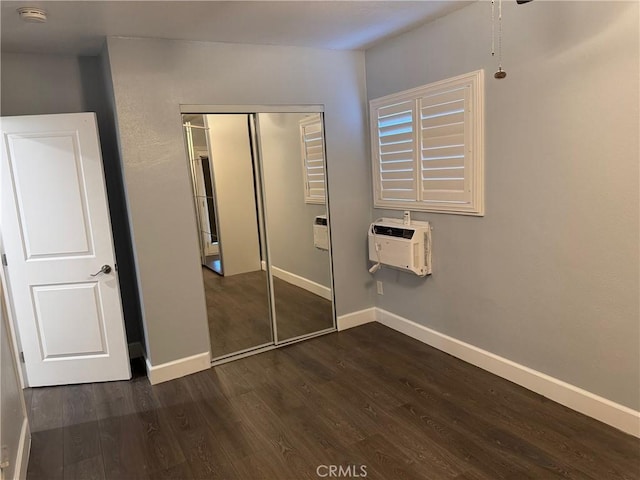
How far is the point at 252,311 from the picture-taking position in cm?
368

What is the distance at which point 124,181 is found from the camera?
304 cm

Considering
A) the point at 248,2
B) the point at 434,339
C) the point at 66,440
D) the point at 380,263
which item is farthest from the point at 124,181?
the point at 434,339

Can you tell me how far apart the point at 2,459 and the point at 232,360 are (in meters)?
1.74

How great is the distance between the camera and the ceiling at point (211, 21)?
2.42 meters

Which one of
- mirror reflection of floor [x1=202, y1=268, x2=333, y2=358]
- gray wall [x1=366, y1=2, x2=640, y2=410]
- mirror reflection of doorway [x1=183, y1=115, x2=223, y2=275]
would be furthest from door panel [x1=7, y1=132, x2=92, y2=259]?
gray wall [x1=366, y1=2, x2=640, y2=410]

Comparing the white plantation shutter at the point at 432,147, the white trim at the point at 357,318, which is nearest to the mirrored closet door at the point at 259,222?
the white trim at the point at 357,318

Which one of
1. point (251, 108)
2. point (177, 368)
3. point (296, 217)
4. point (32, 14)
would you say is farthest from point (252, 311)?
point (32, 14)

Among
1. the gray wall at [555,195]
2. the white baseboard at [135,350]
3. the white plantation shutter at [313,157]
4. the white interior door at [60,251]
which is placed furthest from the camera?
the white baseboard at [135,350]

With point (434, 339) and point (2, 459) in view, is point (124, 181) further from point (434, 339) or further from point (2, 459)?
point (434, 339)

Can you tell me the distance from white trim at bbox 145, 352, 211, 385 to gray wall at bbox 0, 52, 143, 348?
551mm

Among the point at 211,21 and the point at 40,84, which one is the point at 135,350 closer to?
the point at 40,84

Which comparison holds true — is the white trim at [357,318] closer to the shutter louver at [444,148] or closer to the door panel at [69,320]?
the shutter louver at [444,148]

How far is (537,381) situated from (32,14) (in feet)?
11.6

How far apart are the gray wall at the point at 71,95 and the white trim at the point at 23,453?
1.17 m
